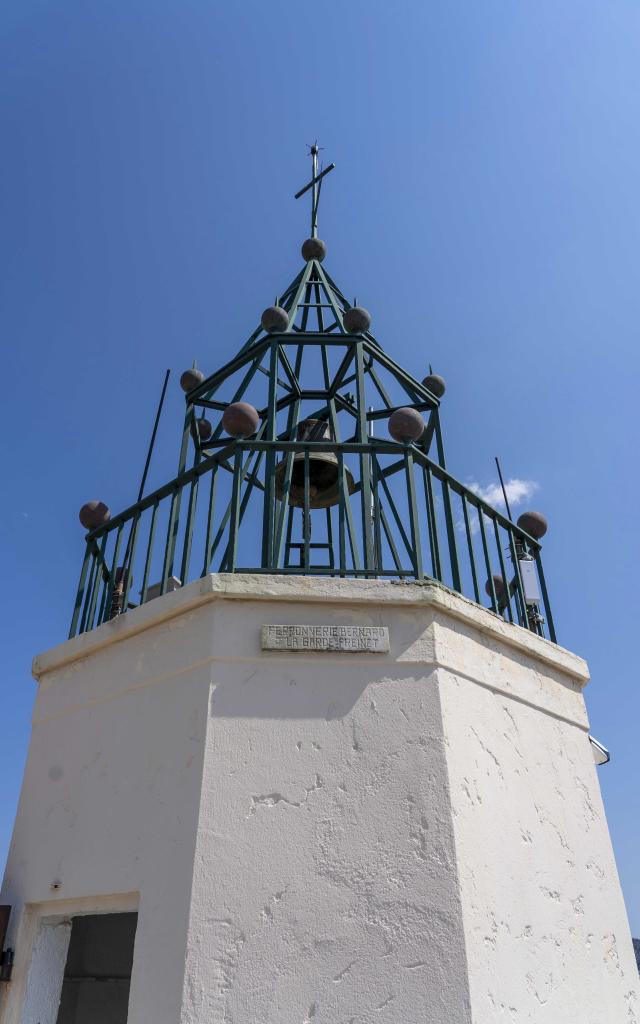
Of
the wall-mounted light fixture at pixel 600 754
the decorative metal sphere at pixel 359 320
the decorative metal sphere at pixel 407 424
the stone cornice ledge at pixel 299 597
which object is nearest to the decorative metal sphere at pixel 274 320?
the decorative metal sphere at pixel 359 320

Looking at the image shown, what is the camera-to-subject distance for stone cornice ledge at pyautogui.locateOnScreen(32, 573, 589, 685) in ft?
14.6

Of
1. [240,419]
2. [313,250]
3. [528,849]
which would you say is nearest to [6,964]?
[528,849]

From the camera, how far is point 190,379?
7.24 metres

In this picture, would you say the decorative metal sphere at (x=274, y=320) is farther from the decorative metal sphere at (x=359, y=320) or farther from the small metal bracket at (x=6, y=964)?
the small metal bracket at (x=6, y=964)

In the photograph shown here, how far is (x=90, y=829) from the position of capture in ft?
14.9

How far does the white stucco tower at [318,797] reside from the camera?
3.69 meters

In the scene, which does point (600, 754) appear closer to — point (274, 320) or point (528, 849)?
point (528, 849)

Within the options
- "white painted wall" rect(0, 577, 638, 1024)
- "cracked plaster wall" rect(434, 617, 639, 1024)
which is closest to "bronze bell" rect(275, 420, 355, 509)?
"white painted wall" rect(0, 577, 638, 1024)

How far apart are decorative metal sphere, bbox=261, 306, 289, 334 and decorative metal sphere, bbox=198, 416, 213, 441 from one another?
164cm

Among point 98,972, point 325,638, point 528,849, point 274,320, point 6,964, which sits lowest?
point 6,964

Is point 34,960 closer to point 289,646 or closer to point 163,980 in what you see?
point 163,980

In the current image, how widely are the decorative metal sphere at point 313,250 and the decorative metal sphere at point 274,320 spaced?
2.28m

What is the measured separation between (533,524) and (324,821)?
10.7 feet

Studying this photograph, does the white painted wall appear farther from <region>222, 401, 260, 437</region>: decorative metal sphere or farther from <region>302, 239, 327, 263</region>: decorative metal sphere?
<region>302, 239, 327, 263</region>: decorative metal sphere
